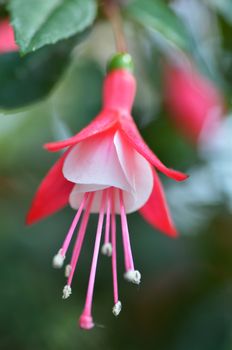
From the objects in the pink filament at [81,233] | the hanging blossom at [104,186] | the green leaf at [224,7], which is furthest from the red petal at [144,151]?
the green leaf at [224,7]

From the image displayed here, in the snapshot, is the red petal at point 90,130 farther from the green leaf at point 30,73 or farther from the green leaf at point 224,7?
the green leaf at point 224,7

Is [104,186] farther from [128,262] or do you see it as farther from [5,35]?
[5,35]

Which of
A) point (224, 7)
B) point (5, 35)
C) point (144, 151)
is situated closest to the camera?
point (144, 151)

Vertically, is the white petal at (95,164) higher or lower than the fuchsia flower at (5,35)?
lower

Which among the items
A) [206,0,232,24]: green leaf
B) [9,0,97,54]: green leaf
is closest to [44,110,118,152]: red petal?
[9,0,97,54]: green leaf

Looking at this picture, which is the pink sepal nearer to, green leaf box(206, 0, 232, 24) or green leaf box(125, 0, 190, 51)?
green leaf box(125, 0, 190, 51)

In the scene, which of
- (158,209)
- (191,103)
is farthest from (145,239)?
(158,209)
